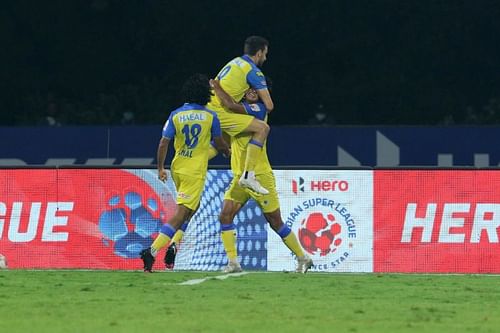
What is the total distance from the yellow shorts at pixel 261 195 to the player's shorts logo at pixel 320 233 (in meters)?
1.55

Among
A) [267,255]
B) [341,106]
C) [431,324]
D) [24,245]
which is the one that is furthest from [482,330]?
[341,106]

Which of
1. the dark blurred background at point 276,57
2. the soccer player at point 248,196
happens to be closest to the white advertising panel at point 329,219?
the soccer player at point 248,196

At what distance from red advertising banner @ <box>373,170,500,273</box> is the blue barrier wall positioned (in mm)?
7917

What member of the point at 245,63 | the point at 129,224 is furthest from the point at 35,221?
the point at 245,63

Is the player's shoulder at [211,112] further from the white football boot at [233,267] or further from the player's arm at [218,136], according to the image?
the white football boot at [233,267]

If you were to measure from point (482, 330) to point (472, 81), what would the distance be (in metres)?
17.9

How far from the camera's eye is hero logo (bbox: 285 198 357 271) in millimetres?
15156

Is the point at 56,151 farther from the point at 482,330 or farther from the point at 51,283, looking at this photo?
the point at 482,330

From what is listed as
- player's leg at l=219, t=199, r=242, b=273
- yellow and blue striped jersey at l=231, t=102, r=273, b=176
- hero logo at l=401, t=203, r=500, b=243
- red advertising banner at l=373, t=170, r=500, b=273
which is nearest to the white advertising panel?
red advertising banner at l=373, t=170, r=500, b=273

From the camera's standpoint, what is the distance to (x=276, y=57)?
26.6 metres

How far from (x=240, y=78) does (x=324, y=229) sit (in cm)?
247

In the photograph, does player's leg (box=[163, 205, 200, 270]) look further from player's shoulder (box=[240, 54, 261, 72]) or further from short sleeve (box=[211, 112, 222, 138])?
player's shoulder (box=[240, 54, 261, 72])

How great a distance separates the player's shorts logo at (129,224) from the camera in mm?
15258

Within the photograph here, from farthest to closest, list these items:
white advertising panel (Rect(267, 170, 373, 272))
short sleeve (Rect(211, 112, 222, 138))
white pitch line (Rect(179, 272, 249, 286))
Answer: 1. white advertising panel (Rect(267, 170, 373, 272))
2. short sleeve (Rect(211, 112, 222, 138))
3. white pitch line (Rect(179, 272, 249, 286))
